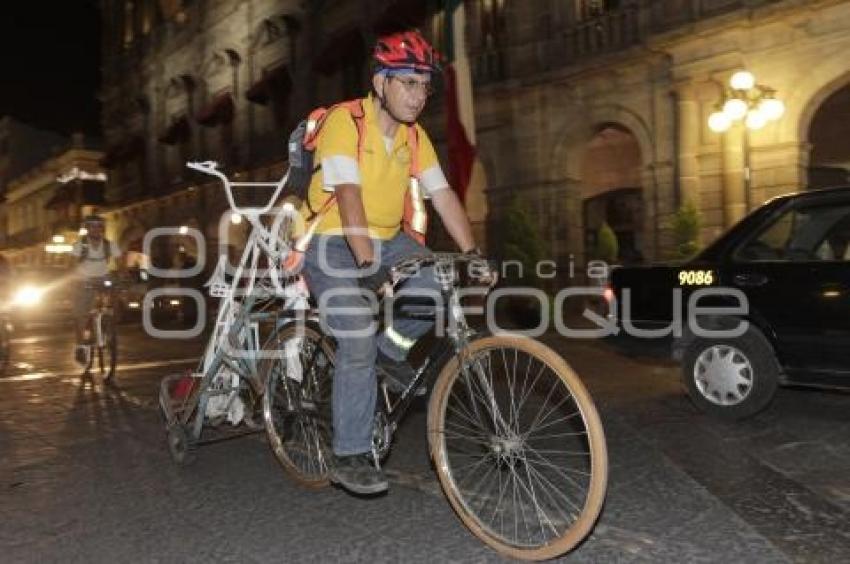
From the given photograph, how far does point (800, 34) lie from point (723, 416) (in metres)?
11.0

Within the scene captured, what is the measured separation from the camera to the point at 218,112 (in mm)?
30781

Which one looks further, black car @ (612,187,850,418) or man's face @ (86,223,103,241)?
man's face @ (86,223,103,241)

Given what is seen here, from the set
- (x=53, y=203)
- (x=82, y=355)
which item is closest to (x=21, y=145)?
(x=53, y=203)

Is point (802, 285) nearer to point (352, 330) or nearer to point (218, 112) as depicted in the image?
point (352, 330)

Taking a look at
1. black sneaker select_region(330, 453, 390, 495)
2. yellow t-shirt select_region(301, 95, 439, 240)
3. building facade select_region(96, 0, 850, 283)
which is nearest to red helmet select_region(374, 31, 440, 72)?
yellow t-shirt select_region(301, 95, 439, 240)

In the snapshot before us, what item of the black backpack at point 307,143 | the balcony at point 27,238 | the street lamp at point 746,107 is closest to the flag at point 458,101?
the street lamp at point 746,107

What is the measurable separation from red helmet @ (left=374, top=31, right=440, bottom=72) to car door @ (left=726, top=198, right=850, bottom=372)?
3.22 metres

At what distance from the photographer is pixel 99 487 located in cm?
400

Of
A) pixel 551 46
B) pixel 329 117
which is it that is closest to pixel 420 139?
pixel 329 117

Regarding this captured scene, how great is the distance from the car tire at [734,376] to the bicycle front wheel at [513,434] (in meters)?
2.60

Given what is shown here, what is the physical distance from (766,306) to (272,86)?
2512 cm

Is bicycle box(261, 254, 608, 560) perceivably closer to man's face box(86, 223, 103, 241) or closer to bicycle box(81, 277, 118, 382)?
bicycle box(81, 277, 118, 382)

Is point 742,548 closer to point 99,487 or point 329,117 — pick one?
point 329,117

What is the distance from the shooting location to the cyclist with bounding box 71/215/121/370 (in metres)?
8.59
